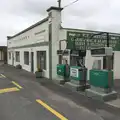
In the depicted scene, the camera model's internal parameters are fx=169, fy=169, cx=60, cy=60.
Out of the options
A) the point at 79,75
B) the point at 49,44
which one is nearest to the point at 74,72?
the point at 79,75

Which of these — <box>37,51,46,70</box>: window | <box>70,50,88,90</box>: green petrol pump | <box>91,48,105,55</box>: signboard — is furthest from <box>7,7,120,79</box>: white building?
<box>91,48,105,55</box>: signboard

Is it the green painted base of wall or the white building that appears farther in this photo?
the white building

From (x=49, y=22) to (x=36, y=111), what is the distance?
8.72m

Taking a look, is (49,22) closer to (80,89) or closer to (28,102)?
(80,89)

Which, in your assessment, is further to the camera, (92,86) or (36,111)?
(92,86)

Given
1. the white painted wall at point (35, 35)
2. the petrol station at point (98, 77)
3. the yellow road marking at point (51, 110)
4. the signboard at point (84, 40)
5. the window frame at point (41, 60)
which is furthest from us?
the window frame at point (41, 60)

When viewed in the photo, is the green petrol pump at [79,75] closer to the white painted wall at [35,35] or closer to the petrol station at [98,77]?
the petrol station at [98,77]

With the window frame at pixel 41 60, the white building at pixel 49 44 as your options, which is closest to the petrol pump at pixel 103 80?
the white building at pixel 49 44

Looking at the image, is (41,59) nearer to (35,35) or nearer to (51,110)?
(35,35)

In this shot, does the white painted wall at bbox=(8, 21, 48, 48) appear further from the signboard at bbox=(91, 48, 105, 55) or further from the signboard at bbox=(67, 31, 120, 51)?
the signboard at bbox=(91, 48, 105, 55)

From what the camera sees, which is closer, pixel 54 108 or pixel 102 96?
pixel 54 108

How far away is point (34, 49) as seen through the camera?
17312mm

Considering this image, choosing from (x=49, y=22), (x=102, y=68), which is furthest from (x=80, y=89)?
(x=49, y=22)

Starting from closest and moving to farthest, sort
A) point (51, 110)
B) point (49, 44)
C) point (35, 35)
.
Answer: point (51, 110) → point (49, 44) → point (35, 35)
